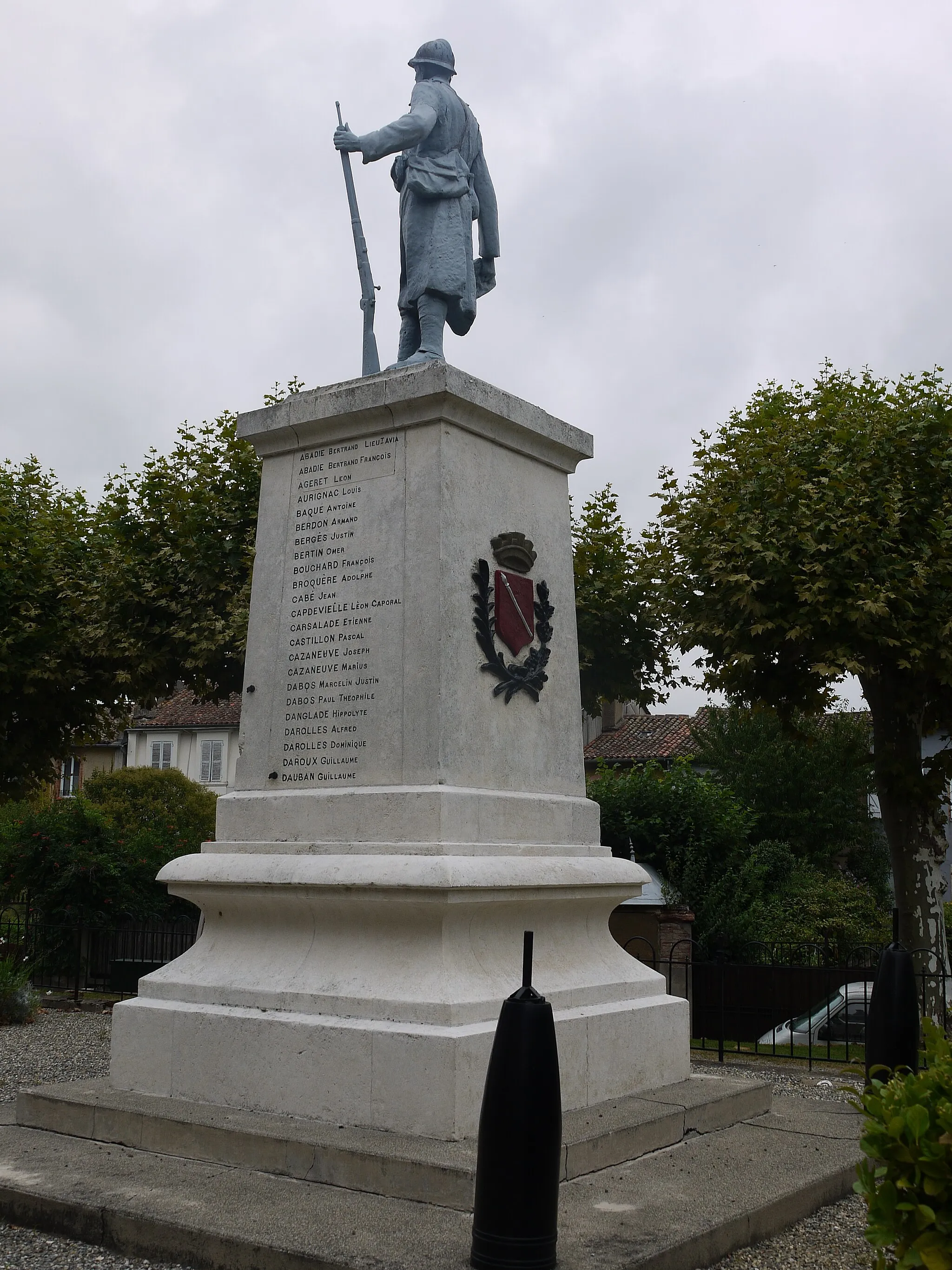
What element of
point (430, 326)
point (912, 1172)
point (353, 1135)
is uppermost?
point (430, 326)

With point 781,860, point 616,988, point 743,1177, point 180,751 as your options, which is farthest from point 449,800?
point 180,751

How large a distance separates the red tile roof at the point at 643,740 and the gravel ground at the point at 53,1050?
27934 mm

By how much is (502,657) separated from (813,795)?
2590 centimetres

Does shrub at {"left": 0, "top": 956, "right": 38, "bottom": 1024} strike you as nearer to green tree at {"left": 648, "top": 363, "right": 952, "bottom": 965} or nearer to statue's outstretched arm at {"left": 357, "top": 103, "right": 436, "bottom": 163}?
green tree at {"left": 648, "top": 363, "right": 952, "bottom": 965}

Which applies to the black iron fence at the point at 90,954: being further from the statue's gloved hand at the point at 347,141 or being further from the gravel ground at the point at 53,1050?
the statue's gloved hand at the point at 347,141

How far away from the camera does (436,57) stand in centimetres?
752

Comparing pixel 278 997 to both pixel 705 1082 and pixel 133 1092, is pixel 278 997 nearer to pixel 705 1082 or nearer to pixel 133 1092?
pixel 133 1092

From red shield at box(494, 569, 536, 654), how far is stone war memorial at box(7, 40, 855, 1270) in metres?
0.02

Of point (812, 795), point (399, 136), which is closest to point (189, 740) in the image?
point (812, 795)

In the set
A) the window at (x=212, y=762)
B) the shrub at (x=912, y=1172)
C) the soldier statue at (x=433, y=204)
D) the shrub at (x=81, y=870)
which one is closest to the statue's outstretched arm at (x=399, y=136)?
the soldier statue at (x=433, y=204)

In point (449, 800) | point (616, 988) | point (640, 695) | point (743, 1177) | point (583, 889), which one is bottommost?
point (743, 1177)

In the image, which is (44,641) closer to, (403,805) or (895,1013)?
(403,805)

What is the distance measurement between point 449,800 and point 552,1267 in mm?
2306

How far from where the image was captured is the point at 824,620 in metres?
12.2
